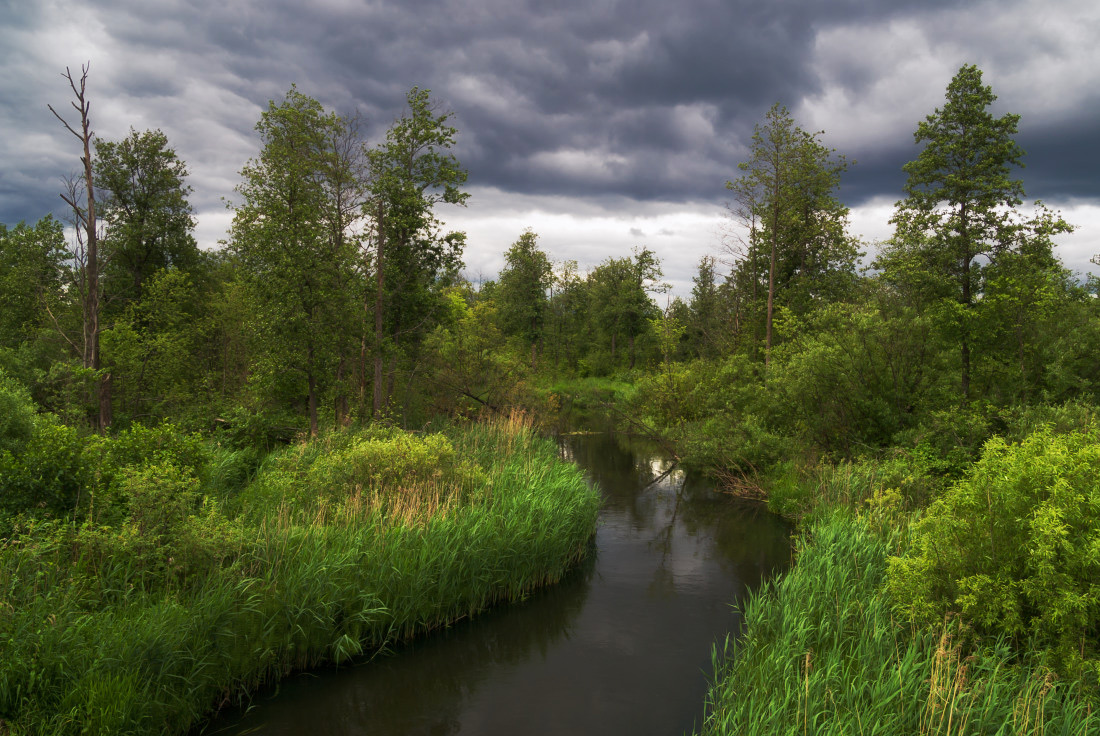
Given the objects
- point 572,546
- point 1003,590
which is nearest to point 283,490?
point 572,546

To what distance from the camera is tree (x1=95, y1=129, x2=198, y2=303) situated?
1160 inches

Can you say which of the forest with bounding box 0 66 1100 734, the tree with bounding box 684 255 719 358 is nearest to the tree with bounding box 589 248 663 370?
the tree with bounding box 684 255 719 358

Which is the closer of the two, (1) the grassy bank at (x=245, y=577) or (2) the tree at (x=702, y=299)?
(1) the grassy bank at (x=245, y=577)

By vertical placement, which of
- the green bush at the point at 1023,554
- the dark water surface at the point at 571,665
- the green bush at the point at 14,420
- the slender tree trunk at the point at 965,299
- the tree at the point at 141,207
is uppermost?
the tree at the point at 141,207

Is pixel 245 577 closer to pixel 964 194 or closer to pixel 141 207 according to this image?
pixel 964 194

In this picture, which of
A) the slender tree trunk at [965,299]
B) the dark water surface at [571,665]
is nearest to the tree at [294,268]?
the dark water surface at [571,665]

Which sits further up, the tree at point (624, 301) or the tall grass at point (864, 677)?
the tree at point (624, 301)

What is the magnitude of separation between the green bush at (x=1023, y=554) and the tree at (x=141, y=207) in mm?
34196

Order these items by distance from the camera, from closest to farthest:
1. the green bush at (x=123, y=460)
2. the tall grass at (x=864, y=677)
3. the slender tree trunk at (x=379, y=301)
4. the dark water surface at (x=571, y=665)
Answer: the tall grass at (x=864, y=677), the dark water surface at (x=571, y=665), the green bush at (x=123, y=460), the slender tree trunk at (x=379, y=301)

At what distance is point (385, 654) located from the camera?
931cm

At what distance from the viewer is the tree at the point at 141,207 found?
29453mm

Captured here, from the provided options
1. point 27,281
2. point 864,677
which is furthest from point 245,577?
point 27,281

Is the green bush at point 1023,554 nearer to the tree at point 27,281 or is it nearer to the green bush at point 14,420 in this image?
the green bush at point 14,420

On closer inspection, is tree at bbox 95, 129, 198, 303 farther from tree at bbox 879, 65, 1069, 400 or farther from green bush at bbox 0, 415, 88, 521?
tree at bbox 879, 65, 1069, 400
